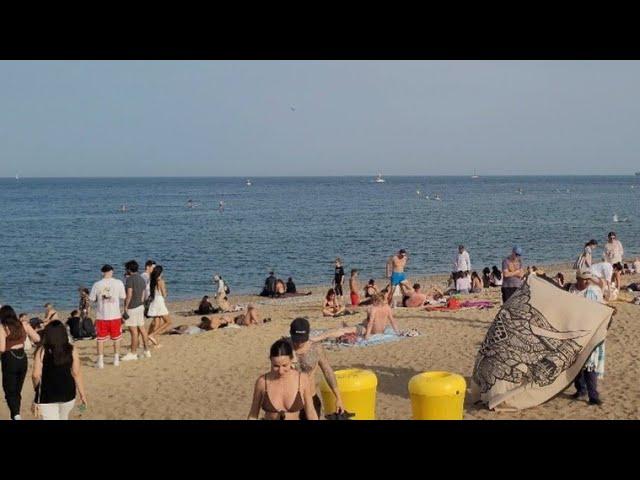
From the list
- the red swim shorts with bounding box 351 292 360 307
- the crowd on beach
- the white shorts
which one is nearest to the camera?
the crowd on beach

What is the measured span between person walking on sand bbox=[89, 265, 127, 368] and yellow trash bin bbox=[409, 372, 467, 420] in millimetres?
5288

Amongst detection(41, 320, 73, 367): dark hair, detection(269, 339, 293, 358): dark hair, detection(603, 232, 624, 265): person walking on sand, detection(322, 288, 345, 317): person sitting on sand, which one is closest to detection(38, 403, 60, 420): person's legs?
detection(41, 320, 73, 367): dark hair

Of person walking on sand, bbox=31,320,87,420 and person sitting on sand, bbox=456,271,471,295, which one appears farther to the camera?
person sitting on sand, bbox=456,271,471,295

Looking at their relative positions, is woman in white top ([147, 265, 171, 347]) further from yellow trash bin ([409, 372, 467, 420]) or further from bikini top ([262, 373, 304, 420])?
bikini top ([262, 373, 304, 420])

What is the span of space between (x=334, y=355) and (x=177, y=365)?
251cm

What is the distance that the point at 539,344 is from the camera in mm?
7539

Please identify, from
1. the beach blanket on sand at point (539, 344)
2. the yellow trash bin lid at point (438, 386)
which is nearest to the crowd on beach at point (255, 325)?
the beach blanket on sand at point (539, 344)

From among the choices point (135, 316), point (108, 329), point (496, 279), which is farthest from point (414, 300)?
point (108, 329)

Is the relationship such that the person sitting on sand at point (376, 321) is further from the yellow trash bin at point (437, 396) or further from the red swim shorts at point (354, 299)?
the yellow trash bin at point (437, 396)

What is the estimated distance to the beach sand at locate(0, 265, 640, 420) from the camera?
823cm

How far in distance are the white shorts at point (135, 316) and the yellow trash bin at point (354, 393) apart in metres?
5.01

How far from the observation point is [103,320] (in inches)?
412
